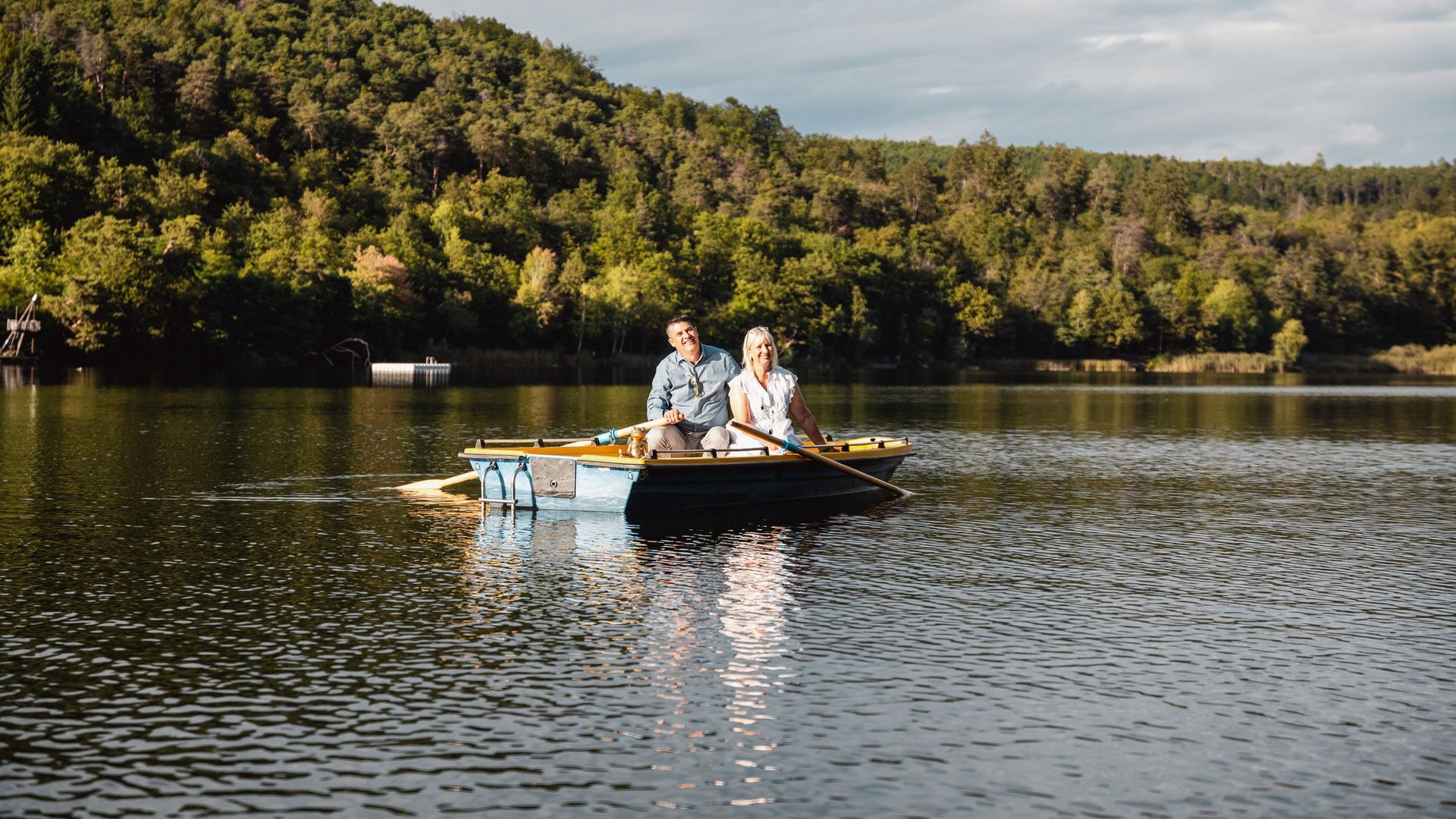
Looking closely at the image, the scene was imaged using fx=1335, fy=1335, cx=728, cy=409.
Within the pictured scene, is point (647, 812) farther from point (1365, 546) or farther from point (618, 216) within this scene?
point (618, 216)

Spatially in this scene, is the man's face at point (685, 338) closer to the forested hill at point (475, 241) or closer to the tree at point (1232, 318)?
the forested hill at point (475, 241)

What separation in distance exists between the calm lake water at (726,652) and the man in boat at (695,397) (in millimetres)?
1340

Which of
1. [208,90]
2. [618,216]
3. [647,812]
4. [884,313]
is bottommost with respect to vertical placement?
[647,812]

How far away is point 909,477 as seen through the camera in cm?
2859

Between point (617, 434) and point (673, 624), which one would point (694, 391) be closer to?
point (617, 434)

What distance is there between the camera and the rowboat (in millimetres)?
20453

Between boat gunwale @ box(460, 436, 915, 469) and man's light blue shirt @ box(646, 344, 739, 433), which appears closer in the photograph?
boat gunwale @ box(460, 436, 915, 469)

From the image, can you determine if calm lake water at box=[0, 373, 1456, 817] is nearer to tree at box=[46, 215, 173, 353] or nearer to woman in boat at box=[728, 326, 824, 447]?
woman in boat at box=[728, 326, 824, 447]

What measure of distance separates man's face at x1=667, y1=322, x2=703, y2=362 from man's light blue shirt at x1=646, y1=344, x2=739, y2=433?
37cm

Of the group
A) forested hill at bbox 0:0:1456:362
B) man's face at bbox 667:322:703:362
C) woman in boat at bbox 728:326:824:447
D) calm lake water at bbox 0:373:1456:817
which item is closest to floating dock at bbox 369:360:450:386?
forested hill at bbox 0:0:1456:362

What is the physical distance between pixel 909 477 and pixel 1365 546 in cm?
1069

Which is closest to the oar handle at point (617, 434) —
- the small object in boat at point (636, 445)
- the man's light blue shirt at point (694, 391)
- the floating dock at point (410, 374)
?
the small object in boat at point (636, 445)

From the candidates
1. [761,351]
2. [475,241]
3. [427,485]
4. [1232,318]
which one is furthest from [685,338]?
[1232,318]

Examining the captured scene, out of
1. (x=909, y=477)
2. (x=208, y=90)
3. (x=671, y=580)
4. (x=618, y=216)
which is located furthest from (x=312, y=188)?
(x=671, y=580)
